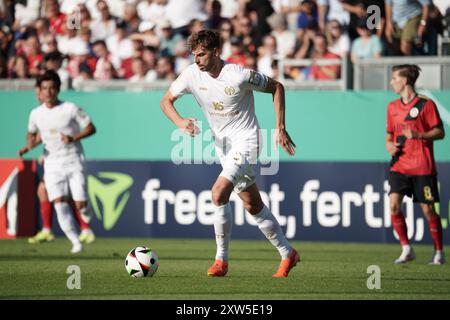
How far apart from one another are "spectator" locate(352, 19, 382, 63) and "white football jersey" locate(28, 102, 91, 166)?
4.88 meters

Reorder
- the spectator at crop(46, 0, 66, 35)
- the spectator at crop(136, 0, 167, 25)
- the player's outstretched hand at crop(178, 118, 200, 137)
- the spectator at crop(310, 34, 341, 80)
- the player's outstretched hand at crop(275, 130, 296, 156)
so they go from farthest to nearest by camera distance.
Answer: the spectator at crop(46, 0, 66, 35) < the spectator at crop(136, 0, 167, 25) < the spectator at crop(310, 34, 341, 80) < the player's outstretched hand at crop(275, 130, 296, 156) < the player's outstretched hand at crop(178, 118, 200, 137)

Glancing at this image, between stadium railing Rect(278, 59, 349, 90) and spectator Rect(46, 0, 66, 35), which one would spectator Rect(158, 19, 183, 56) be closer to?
spectator Rect(46, 0, 66, 35)

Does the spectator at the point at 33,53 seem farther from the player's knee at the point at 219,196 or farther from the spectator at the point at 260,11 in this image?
the player's knee at the point at 219,196

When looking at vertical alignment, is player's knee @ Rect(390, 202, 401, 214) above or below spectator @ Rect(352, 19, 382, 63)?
below

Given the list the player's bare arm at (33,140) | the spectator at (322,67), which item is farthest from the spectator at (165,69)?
the player's bare arm at (33,140)

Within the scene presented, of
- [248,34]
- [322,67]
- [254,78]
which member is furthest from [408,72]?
[248,34]

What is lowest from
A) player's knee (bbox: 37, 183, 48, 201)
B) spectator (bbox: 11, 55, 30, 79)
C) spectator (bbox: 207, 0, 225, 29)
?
player's knee (bbox: 37, 183, 48, 201)

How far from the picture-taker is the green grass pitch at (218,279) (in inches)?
386

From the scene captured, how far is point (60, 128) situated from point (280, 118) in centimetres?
546

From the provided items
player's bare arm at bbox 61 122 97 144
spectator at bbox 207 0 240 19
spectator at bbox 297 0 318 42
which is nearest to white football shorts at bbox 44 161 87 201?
player's bare arm at bbox 61 122 97 144

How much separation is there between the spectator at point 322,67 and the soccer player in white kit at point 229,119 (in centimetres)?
692

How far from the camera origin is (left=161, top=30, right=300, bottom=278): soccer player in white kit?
1092 cm

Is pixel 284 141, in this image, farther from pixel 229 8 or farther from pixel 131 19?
pixel 131 19

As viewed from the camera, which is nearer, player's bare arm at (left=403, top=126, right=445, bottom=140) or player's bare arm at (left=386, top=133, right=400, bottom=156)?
player's bare arm at (left=403, top=126, right=445, bottom=140)
